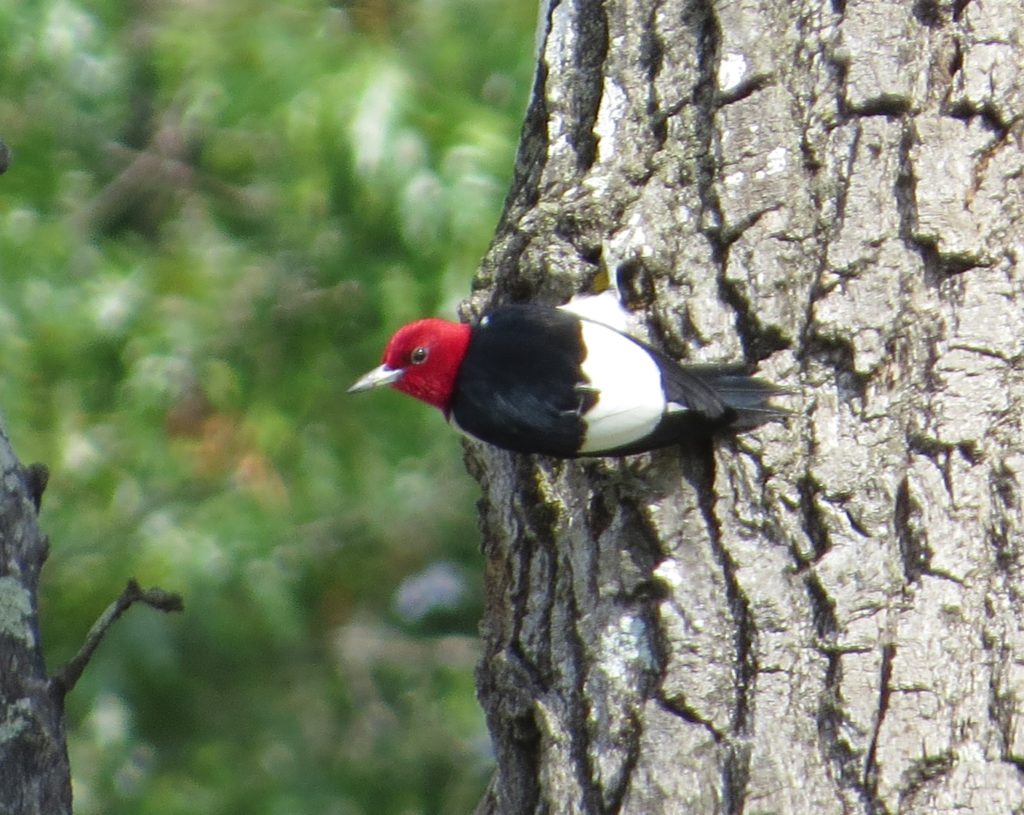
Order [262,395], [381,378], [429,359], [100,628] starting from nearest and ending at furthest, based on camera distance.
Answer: [100,628] < [429,359] < [381,378] < [262,395]

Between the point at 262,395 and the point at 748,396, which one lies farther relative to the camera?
the point at 262,395

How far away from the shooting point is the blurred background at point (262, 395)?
5.12 metres

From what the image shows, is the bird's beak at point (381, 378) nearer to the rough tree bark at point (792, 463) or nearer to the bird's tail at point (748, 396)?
the rough tree bark at point (792, 463)

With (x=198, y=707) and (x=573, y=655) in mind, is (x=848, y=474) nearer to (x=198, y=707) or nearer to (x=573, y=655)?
(x=573, y=655)

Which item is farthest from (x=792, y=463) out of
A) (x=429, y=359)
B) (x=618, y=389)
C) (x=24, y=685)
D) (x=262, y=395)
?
(x=262, y=395)

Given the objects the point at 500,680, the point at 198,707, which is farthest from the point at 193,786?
the point at 500,680

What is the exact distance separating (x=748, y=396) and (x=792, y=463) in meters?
0.14

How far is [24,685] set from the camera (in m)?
2.06

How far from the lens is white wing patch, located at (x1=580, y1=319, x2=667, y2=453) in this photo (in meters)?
2.44

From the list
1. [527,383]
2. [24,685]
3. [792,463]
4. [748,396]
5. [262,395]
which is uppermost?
[262,395]

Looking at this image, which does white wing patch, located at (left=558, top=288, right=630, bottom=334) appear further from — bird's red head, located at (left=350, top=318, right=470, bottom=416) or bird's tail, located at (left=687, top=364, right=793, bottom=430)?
bird's red head, located at (left=350, top=318, right=470, bottom=416)

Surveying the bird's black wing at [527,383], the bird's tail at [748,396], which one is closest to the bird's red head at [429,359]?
the bird's black wing at [527,383]

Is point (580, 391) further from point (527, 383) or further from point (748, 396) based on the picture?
point (748, 396)

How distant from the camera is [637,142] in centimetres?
262
